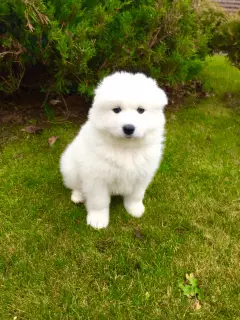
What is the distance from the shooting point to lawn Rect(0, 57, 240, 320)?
223 cm

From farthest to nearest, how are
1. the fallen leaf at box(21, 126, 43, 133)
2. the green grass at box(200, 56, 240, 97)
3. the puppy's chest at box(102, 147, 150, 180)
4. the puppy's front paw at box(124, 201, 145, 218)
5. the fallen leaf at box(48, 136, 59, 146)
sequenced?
the green grass at box(200, 56, 240, 97) → the fallen leaf at box(21, 126, 43, 133) → the fallen leaf at box(48, 136, 59, 146) → the puppy's front paw at box(124, 201, 145, 218) → the puppy's chest at box(102, 147, 150, 180)

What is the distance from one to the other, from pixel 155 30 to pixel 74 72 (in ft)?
4.40

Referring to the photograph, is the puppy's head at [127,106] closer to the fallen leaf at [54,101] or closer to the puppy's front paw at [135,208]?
the puppy's front paw at [135,208]

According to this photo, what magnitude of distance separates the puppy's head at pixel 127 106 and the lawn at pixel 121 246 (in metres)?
0.95

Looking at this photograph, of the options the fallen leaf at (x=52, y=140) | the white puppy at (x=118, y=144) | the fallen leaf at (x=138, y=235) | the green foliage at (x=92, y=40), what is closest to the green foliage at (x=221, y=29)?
the green foliage at (x=92, y=40)

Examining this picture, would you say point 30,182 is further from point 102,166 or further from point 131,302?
point 131,302

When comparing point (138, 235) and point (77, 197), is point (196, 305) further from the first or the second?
point (77, 197)

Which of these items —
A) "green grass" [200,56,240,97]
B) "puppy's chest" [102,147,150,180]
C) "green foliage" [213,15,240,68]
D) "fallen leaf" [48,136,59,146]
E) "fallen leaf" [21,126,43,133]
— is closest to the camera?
"puppy's chest" [102,147,150,180]

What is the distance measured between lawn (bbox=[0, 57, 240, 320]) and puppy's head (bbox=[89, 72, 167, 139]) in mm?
Result: 950

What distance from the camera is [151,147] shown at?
262cm

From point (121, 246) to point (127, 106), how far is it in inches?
44.6

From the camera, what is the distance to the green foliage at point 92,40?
12.5 feet

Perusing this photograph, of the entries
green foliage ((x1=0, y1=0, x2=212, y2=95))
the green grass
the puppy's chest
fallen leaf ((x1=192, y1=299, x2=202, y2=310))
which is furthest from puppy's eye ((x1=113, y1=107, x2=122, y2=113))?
the green grass

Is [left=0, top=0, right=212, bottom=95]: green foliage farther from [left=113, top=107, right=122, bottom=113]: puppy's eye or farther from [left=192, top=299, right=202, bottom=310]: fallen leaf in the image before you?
[left=192, top=299, right=202, bottom=310]: fallen leaf
